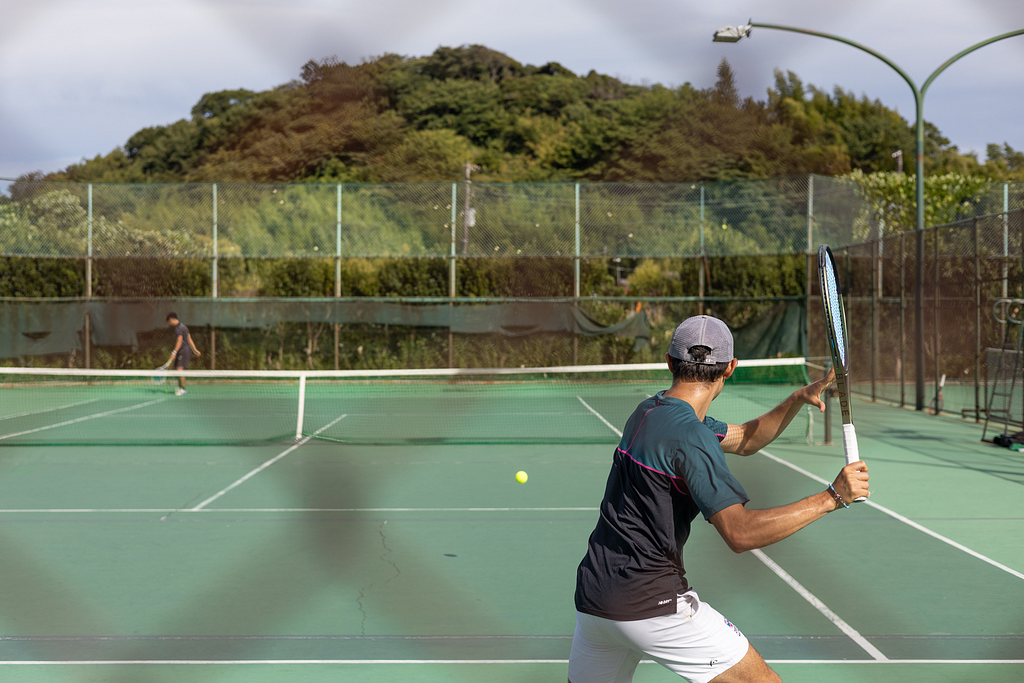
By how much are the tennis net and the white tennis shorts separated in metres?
7.73

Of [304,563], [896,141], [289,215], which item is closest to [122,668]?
[304,563]

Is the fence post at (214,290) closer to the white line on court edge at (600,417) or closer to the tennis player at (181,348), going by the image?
the tennis player at (181,348)

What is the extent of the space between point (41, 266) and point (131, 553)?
53.1 ft

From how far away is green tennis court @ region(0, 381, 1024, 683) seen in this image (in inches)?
Answer: 166

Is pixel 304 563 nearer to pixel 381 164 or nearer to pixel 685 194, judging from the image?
pixel 685 194

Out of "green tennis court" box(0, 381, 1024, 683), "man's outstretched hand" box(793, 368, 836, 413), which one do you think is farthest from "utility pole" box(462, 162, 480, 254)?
"man's outstretched hand" box(793, 368, 836, 413)

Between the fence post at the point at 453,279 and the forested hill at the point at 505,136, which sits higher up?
the forested hill at the point at 505,136

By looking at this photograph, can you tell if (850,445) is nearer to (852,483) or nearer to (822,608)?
(852,483)

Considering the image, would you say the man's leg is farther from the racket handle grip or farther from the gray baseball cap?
the gray baseball cap

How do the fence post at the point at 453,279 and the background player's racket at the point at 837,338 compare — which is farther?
the fence post at the point at 453,279

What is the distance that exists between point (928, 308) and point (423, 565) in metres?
12.5

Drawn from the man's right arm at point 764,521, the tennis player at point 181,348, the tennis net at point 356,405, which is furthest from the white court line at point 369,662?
the tennis player at point 181,348

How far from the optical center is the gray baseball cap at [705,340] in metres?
2.46

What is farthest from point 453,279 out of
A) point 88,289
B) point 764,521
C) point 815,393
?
point 764,521
